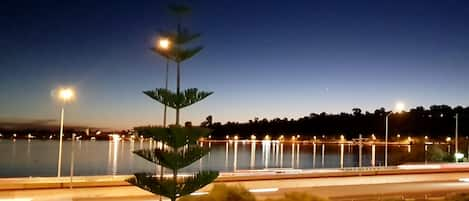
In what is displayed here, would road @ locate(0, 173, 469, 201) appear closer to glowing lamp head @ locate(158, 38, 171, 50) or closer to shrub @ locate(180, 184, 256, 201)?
shrub @ locate(180, 184, 256, 201)

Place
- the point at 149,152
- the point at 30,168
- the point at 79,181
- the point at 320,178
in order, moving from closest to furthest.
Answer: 1. the point at 149,152
2. the point at 79,181
3. the point at 320,178
4. the point at 30,168

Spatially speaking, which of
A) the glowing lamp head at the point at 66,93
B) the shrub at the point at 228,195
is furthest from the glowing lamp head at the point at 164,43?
the glowing lamp head at the point at 66,93

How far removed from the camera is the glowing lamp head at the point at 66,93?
29.7 meters

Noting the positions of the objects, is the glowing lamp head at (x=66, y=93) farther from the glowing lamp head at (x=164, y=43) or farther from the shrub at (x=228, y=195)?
the glowing lamp head at (x=164, y=43)

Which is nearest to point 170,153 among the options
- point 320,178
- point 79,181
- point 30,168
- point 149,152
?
point 149,152

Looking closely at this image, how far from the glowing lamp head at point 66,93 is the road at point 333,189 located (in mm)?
5299

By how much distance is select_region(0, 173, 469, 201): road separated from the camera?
78.2 ft

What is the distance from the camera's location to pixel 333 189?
90.0 feet

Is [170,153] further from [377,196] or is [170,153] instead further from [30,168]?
[30,168]

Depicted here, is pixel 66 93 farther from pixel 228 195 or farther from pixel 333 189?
pixel 228 195

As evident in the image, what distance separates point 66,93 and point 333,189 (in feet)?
42.5

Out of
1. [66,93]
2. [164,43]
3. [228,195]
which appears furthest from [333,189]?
[164,43]

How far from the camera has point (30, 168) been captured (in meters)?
94.2

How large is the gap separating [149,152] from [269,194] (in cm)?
1278
